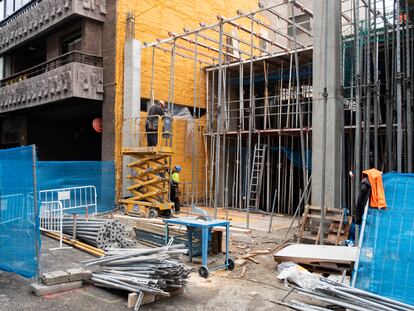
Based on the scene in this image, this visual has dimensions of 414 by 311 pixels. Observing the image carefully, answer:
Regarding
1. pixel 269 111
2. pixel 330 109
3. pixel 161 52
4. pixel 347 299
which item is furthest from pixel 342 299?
pixel 161 52

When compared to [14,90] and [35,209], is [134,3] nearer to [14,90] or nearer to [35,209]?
[14,90]

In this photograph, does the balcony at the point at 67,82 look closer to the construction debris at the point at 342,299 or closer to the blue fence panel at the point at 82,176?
the blue fence panel at the point at 82,176

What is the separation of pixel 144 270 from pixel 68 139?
18.1 meters

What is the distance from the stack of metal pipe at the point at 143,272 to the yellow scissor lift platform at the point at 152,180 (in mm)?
6679

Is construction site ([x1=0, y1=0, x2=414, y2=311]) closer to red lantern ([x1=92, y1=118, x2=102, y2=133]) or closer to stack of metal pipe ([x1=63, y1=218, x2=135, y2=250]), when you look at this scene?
stack of metal pipe ([x1=63, y1=218, x2=135, y2=250])

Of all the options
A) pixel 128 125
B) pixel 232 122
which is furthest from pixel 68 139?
pixel 232 122

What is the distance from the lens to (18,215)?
6184 millimetres

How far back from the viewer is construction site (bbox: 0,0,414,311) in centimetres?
567

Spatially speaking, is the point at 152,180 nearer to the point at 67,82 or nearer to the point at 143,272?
the point at 67,82

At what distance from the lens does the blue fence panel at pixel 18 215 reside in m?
5.81

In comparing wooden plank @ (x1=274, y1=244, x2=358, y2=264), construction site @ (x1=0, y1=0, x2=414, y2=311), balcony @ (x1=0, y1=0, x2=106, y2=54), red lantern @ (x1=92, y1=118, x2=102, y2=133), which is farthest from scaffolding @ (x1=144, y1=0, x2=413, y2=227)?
wooden plank @ (x1=274, y1=244, x2=358, y2=264)

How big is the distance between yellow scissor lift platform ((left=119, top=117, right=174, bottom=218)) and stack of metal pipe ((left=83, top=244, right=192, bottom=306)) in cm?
668

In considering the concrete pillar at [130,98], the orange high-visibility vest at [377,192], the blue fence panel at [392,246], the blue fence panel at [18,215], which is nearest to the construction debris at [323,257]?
the blue fence panel at [392,246]

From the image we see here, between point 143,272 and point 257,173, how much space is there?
1085 centimetres
